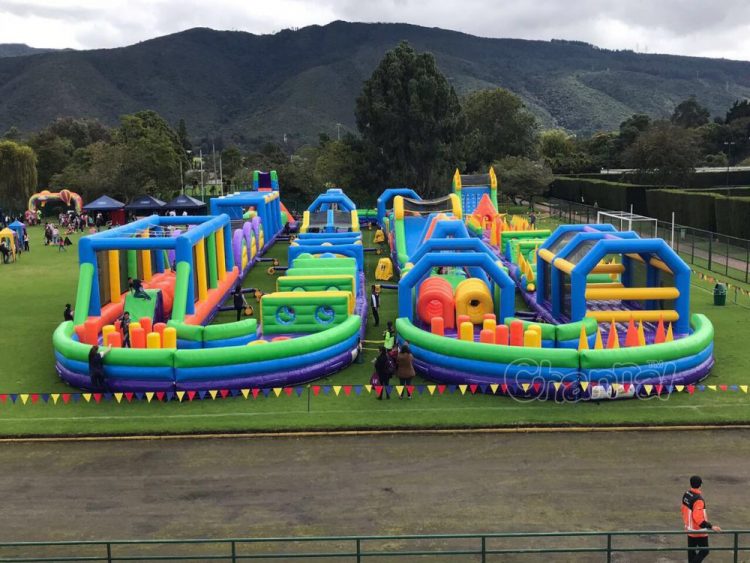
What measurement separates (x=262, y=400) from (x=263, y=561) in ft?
19.4

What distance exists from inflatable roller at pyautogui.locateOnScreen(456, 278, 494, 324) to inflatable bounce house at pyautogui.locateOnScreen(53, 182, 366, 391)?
8.69 feet

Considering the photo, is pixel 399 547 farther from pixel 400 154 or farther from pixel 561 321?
pixel 400 154

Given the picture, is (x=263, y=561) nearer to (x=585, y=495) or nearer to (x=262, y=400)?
(x=585, y=495)

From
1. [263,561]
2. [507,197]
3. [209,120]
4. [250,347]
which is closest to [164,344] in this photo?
[250,347]

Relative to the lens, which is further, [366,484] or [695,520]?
[366,484]

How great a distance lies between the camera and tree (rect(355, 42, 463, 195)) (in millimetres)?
56875

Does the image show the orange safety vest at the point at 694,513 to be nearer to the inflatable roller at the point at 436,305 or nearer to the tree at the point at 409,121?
the inflatable roller at the point at 436,305

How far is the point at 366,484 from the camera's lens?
38.2 ft

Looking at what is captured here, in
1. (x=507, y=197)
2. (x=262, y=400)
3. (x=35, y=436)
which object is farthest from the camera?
(x=507, y=197)

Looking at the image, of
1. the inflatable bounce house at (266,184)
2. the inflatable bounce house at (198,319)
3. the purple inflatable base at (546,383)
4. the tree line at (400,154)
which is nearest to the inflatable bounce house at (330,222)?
the inflatable bounce house at (198,319)

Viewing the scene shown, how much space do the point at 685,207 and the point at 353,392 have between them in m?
33.0

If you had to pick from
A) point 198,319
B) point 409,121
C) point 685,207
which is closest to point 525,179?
point 409,121

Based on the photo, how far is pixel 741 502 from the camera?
10797mm

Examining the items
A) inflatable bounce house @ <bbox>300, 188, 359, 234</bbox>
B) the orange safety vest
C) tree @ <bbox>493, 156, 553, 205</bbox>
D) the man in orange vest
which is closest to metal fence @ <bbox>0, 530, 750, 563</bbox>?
the man in orange vest
